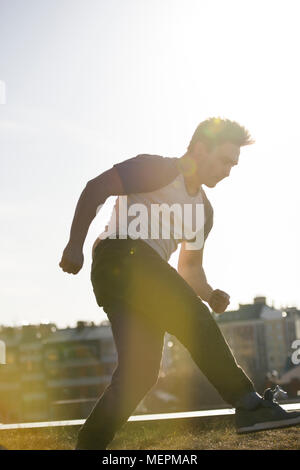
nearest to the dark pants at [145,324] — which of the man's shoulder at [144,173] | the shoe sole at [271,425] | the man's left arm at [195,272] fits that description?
the shoe sole at [271,425]

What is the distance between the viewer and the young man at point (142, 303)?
3801 mm

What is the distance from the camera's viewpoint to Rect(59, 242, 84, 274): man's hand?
371 centimetres

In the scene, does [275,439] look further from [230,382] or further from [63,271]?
[63,271]

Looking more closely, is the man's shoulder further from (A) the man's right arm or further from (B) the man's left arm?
(B) the man's left arm

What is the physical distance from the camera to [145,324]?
152 inches

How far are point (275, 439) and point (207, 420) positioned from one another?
1.57 metres

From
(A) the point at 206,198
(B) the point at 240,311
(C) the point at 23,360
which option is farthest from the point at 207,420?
(B) the point at 240,311

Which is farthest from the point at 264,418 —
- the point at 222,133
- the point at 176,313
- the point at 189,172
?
the point at 222,133

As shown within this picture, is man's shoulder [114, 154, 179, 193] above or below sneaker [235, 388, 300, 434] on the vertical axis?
above

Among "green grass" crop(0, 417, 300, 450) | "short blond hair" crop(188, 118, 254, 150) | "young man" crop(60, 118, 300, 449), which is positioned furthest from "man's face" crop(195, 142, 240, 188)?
"green grass" crop(0, 417, 300, 450)

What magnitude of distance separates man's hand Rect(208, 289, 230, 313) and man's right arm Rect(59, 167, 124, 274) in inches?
38.8
